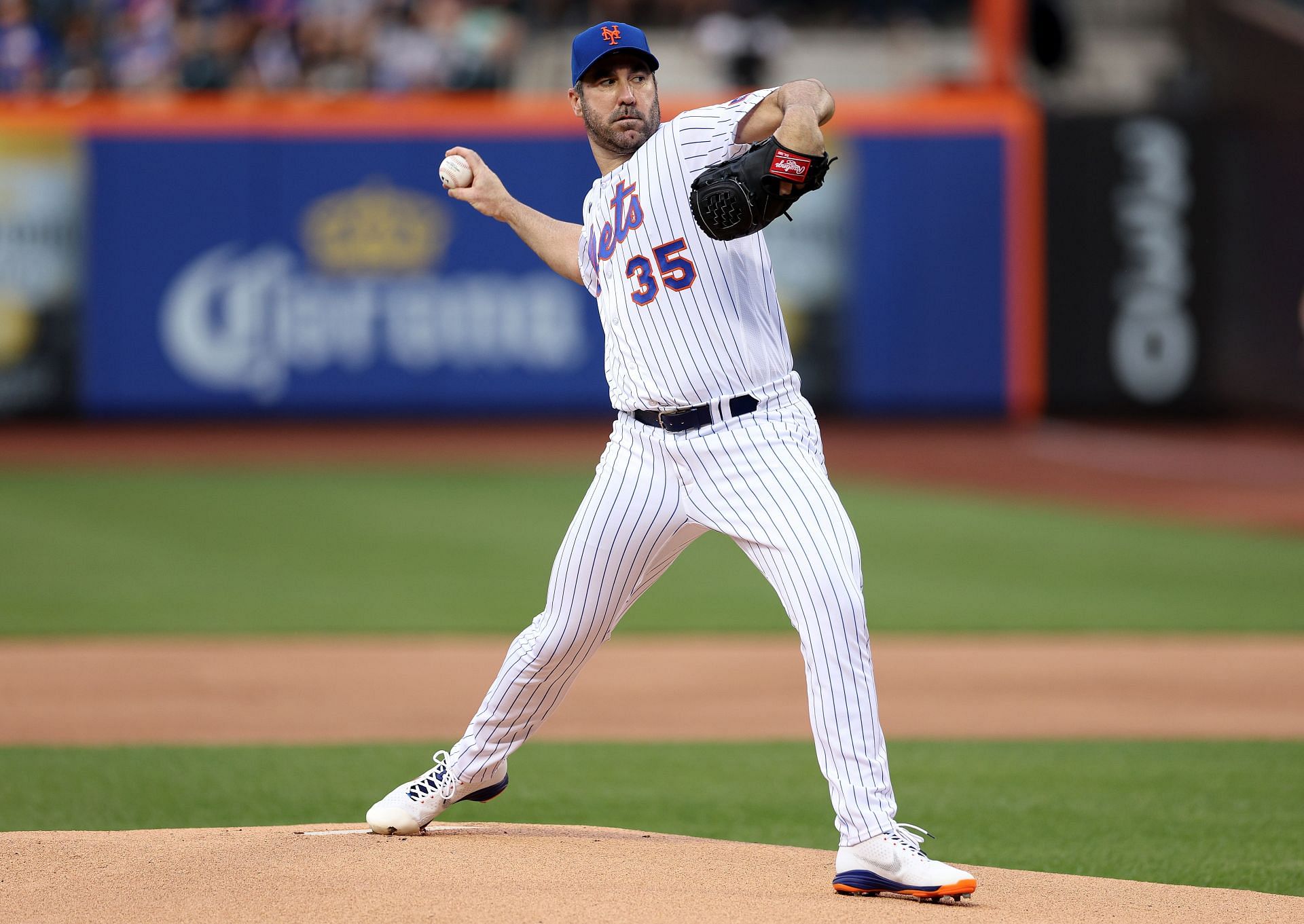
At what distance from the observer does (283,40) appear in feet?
61.5

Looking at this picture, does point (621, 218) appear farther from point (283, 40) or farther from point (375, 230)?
point (283, 40)

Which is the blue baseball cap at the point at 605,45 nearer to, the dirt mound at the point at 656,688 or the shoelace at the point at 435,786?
the shoelace at the point at 435,786

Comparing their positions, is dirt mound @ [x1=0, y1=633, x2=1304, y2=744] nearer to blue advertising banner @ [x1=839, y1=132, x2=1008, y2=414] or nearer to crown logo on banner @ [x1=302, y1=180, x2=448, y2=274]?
blue advertising banner @ [x1=839, y1=132, x2=1008, y2=414]

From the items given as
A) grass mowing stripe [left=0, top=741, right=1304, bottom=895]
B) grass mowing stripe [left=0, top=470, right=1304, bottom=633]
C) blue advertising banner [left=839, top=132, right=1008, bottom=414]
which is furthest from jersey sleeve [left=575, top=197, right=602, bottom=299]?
blue advertising banner [left=839, top=132, right=1008, bottom=414]

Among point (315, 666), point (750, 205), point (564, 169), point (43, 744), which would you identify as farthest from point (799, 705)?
point (564, 169)

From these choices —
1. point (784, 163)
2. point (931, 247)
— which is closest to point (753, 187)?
point (784, 163)

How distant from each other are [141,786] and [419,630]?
10.5 ft

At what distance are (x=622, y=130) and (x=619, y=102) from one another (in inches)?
2.6

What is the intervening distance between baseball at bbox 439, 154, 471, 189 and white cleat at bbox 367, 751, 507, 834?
4.81ft

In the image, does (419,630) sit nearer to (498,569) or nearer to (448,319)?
(498,569)

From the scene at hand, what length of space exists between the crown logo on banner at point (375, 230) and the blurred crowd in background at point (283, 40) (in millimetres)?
1351

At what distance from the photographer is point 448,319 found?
17672 millimetres

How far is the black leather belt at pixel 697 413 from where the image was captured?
4027 mm

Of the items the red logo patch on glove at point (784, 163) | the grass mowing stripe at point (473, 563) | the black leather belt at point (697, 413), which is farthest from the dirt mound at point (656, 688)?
the red logo patch on glove at point (784, 163)
